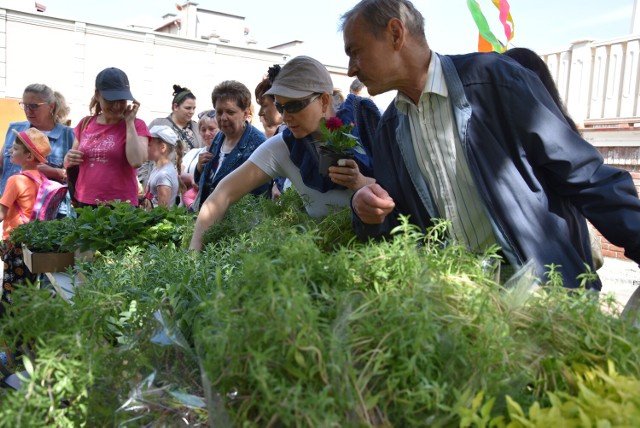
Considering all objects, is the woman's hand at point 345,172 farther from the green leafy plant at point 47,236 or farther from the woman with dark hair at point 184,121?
the woman with dark hair at point 184,121

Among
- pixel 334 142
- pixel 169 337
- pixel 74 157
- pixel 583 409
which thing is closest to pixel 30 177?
pixel 74 157

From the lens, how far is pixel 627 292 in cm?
564

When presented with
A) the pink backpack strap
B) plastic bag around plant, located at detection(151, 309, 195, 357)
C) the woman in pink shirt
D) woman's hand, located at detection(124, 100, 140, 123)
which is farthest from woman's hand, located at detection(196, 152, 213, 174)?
plastic bag around plant, located at detection(151, 309, 195, 357)

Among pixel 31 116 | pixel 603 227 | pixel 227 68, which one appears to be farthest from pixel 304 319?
pixel 227 68

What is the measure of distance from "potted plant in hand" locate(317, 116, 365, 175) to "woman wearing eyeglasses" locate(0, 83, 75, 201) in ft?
11.1

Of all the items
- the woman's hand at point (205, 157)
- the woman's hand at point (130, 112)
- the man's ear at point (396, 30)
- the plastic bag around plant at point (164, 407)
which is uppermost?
the man's ear at point (396, 30)

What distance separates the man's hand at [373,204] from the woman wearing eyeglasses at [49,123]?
376 centimetres

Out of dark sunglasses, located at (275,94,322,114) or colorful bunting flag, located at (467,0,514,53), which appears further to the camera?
colorful bunting flag, located at (467,0,514,53)

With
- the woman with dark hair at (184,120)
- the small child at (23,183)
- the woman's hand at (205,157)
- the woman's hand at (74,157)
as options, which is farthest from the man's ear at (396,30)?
the woman with dark hair at (184,120)

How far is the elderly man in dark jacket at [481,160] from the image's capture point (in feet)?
5.12

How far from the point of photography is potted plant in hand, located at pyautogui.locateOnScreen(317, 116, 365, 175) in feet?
6.66

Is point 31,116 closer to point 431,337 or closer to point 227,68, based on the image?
point 431,337

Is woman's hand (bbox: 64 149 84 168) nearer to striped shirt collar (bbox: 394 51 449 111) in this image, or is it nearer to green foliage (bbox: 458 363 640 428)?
striped shirt collar (bbox: 394 51 449 111)

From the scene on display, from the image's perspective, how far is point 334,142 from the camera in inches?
80.8
